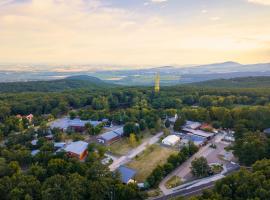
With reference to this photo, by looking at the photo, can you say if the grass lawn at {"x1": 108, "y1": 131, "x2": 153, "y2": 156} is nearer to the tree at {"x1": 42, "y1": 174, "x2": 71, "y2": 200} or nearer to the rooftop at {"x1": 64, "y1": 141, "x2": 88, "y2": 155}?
the rooftop at {"x1": 64, "y1": 141, "x2": 88, "y2": 155}

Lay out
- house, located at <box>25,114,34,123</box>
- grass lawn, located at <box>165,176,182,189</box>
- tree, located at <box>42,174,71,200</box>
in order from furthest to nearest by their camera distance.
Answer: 1. house, located at <box>25,114,34,123</box>
2. grass lawn, located at <box>165,176,182,189</box>
3. tree, located at <box>42,174,71,200</box>

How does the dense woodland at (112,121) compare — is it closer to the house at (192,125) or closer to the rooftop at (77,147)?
the rooftop at (77,147)

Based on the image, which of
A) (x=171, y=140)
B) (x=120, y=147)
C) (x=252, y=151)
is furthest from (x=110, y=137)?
(x=252, y=151)

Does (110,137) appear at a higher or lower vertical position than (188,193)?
higher

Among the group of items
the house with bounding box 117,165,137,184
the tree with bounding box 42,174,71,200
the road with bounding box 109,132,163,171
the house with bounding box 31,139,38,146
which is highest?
the tree with bounding box 42,174,71,200

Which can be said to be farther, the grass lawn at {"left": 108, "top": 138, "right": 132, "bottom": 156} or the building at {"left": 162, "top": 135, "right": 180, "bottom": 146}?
the building at {"left": 162, "top": 135, "right": 180, "bottom": 146}

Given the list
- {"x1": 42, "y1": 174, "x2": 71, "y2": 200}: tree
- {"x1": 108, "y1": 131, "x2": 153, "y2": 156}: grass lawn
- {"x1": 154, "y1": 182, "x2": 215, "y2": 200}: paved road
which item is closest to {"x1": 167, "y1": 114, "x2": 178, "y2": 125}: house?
{"x1": 108, "y1": 131, "x2": 153, "y2": 156}: grass lawn

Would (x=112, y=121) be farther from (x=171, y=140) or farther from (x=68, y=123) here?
(x=171, y=140)

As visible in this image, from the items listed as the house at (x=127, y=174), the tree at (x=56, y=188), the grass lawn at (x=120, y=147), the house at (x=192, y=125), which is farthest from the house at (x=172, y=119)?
the tree at (x=56, y=188)
